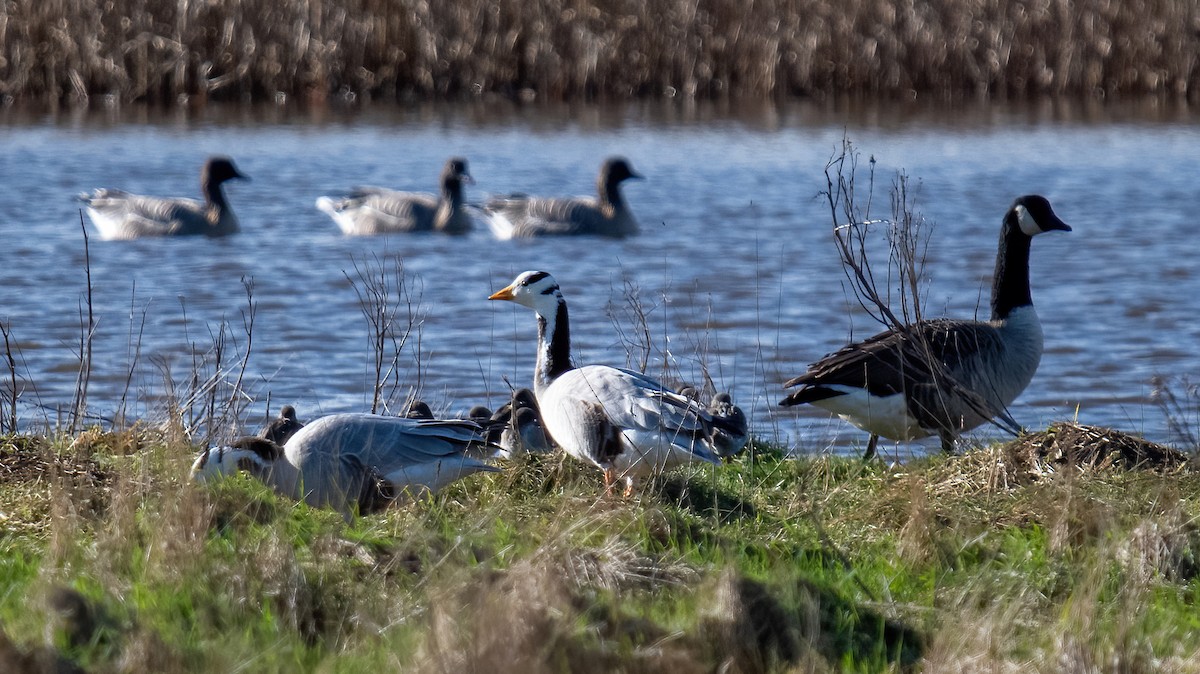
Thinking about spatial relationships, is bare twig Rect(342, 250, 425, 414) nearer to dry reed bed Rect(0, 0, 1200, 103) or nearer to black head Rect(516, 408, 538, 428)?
black head Rect(516, 408, 538, 428)

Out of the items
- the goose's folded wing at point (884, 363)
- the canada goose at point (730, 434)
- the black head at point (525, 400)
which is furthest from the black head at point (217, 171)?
the goose's folded wing at point (884, 363)

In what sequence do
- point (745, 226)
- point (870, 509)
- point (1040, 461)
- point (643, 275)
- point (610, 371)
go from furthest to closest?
point (745, 226), point (643, 275), point (610, 371), point (1040, 461), point (870, 509)

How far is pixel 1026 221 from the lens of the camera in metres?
8.66

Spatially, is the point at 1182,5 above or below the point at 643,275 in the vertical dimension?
above

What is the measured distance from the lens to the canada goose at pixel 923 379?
7145 mm

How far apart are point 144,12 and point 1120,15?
14.6 meters

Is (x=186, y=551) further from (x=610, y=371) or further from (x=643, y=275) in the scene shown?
(x=643, y=275)

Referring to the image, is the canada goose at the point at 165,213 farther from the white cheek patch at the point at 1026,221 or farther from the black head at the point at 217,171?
the white cheek patch at the point at 1026,221

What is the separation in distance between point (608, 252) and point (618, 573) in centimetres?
1230

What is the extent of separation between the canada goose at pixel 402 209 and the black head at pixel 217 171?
3.49ft

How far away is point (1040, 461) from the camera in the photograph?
5820 mm

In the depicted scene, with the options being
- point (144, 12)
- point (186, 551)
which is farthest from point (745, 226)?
point (186, 551)

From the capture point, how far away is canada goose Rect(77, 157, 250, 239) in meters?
16.8

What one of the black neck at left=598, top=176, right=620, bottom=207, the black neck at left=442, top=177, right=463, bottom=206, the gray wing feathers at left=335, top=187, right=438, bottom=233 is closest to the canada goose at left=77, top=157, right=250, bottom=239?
the gray wing feathers at left=335, top=187, right=438, bottom=233
